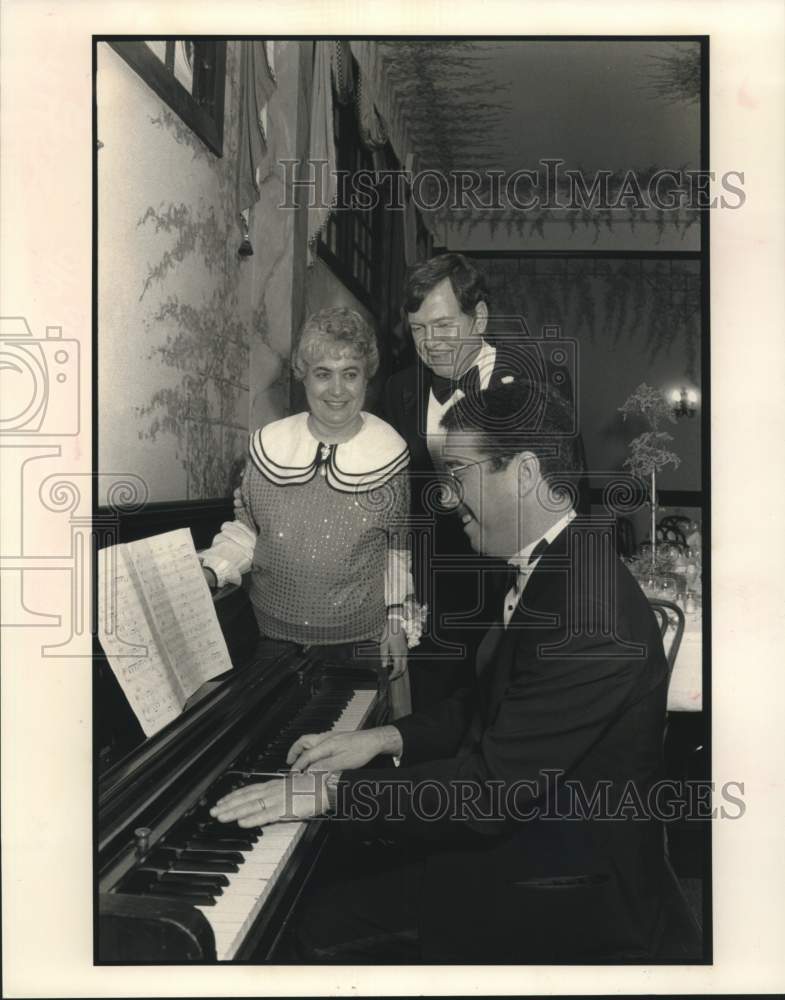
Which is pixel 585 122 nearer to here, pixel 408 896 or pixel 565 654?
pixel 565 654

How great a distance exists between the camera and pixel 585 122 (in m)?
1.98

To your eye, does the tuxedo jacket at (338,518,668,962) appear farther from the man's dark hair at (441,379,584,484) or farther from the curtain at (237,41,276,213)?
the curtain at (237,41,276,213)

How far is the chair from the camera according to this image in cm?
198

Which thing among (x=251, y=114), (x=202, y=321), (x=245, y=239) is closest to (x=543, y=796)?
(x=202, y=321)

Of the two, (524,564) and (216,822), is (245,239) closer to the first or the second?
(524,564)

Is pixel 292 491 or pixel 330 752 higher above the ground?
pixel 292 491

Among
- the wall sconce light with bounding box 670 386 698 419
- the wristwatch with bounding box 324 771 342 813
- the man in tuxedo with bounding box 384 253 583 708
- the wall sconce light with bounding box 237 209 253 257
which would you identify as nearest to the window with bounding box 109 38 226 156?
the wall sconce light with bounding box 237 209 253 257

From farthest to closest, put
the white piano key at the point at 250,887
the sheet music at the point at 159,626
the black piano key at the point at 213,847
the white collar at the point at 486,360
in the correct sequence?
the white collar at the point at 486,360
the sheet music at the point at 159,626
the black piano key at the point at 213,847
the white piano key at the point at 250,887

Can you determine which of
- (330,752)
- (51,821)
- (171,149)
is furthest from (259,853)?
(171,149)

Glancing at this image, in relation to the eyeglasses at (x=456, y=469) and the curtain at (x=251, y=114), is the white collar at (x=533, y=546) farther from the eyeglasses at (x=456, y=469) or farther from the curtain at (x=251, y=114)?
the curtain at (x=251, y=114)

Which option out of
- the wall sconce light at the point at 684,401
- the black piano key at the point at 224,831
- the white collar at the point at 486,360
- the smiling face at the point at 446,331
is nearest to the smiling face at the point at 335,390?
A: the smiling face at the point at 446,331

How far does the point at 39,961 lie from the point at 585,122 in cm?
210

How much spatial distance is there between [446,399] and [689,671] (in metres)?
0.78

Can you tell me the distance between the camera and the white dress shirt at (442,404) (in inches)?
75.7
